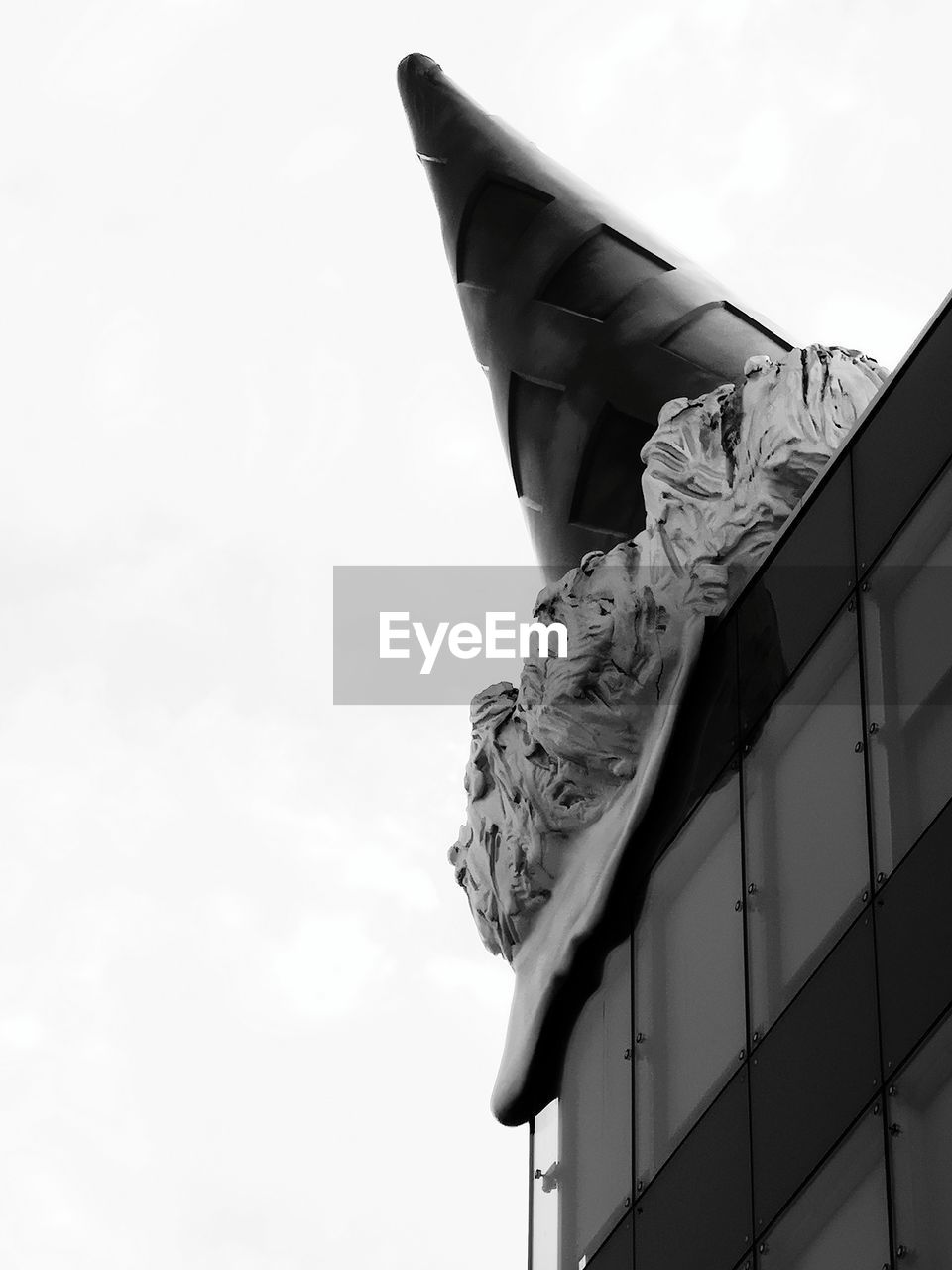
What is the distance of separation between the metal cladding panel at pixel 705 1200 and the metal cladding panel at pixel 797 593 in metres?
3.23

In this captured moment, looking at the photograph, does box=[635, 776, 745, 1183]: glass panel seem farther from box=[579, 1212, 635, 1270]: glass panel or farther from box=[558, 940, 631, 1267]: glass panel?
box=[579, 1212, 635, 1270]: glass panel

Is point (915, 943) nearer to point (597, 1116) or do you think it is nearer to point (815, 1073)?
point (815, 1073)

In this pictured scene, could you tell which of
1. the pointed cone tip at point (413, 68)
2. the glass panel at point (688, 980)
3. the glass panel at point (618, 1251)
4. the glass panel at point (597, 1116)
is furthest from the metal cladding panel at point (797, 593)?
the pointed cone tip at point (413, 68)

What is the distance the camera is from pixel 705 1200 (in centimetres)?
1777

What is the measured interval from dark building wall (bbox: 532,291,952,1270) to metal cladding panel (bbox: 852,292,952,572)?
21 millimetres

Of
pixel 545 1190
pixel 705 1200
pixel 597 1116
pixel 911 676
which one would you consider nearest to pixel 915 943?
pixel 911 676

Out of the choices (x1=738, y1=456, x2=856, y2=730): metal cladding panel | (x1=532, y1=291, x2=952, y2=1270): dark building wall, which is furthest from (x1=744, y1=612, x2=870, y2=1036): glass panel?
(x1=738, y1=456, x2=856, y2=730): metal cladding panel

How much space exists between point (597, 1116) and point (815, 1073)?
3.93 m

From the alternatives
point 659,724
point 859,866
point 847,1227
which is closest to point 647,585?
point 659,724

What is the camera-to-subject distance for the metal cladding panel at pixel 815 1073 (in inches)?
635

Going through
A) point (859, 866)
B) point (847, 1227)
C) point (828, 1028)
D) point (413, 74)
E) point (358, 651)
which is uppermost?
point (413, 74)

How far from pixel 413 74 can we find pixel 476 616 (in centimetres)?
608

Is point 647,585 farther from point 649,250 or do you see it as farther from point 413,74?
point 413,74

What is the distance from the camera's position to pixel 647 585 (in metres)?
21.5
